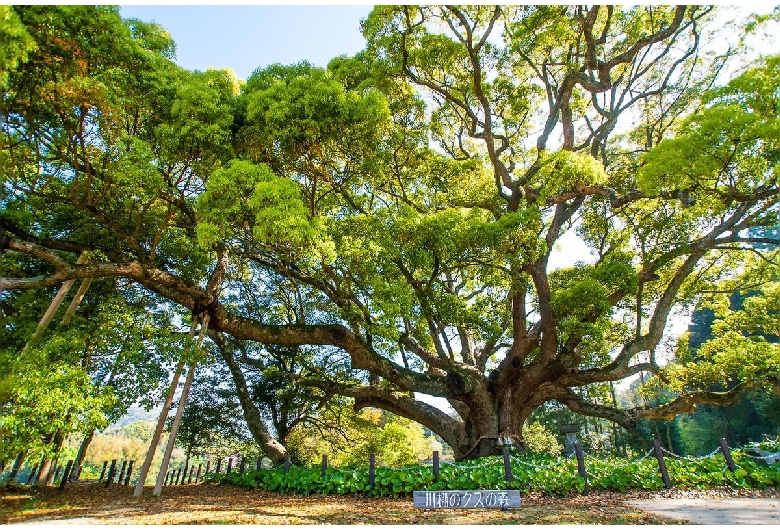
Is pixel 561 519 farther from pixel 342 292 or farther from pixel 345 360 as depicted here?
pixel 345 360

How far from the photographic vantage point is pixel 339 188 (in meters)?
8.75

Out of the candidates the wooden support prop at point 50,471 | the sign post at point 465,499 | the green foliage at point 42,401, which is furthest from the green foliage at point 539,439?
the green foliage at point 42,401

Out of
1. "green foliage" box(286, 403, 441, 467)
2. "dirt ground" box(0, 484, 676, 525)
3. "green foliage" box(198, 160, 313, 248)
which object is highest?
"green foliage" box(198, 160, 313, 248)

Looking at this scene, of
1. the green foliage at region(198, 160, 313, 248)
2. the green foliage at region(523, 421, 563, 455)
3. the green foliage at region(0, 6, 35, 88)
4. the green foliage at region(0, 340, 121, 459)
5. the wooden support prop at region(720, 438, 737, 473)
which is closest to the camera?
the green foliage at region(0, 6, 35, 88)

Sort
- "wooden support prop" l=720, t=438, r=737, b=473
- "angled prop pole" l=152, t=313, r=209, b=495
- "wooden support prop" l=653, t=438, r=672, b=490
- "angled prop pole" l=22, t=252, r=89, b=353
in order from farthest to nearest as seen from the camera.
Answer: "angled prop pole" l=152, t=313, r=209, b=495 → "wooden support prop" l=720, t=438, r=737, b=473 → "wooden support prop" l=653, t=438, r=672, b=490 → "angled prop pole" l=22, t=252, r=89, b=353

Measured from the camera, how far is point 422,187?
10.9 meters

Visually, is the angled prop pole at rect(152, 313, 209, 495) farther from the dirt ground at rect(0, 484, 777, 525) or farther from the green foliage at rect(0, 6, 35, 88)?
the green foliage at rect(0, 6, 35, 88)

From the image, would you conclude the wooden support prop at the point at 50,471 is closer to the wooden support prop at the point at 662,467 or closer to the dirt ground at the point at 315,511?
the dirt ground at the point at 315,511

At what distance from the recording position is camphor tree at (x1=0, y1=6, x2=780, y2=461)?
6.16 meters

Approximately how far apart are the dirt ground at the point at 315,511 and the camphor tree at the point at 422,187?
281 cm

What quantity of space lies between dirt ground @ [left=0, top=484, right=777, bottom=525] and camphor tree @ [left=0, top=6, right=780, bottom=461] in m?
2.81

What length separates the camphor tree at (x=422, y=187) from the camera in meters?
6.16

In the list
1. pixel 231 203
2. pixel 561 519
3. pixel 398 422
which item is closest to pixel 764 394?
pixel 398 422

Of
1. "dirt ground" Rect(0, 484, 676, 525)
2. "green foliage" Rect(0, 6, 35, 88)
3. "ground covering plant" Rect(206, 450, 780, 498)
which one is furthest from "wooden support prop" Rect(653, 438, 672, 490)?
"green foliage" Rect(0, 6, 35, 88)
